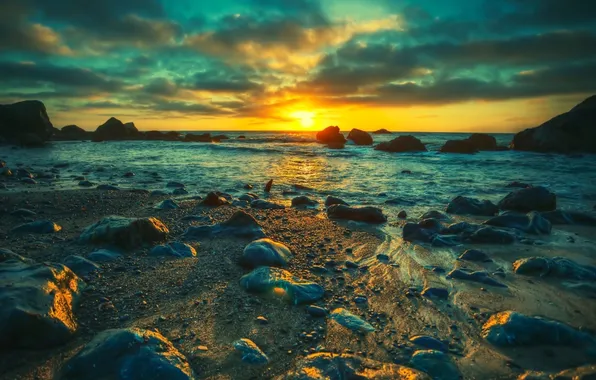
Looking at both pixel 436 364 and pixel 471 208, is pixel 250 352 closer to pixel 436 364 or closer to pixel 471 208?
pixel 436 364

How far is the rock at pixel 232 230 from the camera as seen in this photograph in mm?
4703

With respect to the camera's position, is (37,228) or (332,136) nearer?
A: (37,228)

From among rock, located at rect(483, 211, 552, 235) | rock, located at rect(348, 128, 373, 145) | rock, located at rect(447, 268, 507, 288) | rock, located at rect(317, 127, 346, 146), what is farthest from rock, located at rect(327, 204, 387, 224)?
rock, located at rect(317, 127, 346, 146)

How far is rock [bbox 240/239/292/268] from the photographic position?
141 inches

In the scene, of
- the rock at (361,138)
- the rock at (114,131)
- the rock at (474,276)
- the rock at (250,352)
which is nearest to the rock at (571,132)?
the rock at (361,138)

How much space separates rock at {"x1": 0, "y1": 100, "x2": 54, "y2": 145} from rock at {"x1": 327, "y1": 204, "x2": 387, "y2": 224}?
3674 cm

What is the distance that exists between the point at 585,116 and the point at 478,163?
11.5 metres

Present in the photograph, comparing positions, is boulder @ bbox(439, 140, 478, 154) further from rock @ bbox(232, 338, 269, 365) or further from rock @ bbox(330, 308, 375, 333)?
rock @ bbox(232, 338, 269, 365)

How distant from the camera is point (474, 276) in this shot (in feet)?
11.0

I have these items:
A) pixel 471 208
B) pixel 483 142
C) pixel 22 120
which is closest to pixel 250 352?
pixel 471 208

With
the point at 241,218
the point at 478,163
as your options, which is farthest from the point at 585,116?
the point at 241,218

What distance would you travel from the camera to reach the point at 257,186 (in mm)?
9992

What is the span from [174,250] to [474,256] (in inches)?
148

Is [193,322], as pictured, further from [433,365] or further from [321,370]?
[433,365]
